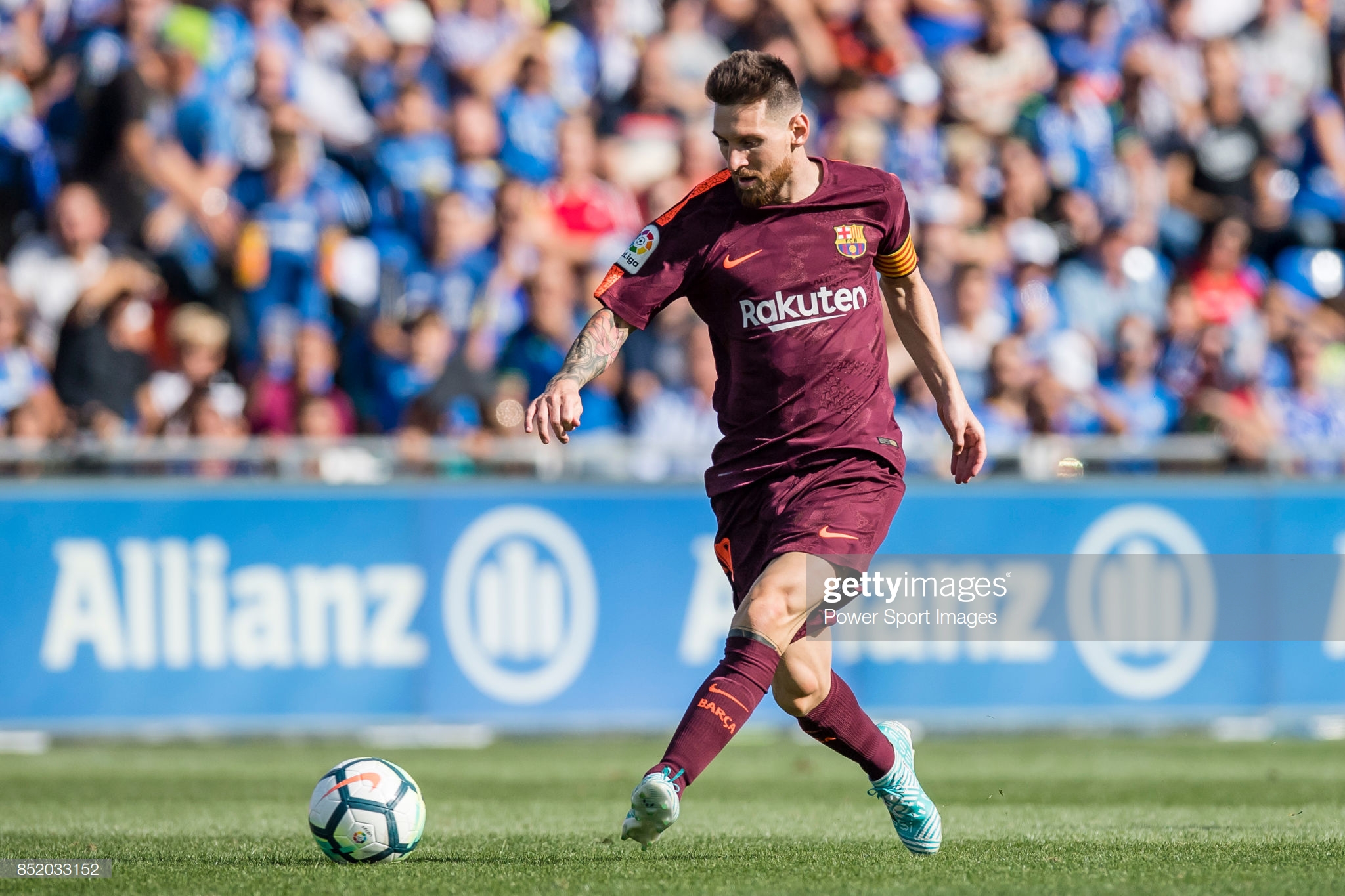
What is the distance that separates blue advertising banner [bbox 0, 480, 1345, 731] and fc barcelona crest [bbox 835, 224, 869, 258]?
19.0ft

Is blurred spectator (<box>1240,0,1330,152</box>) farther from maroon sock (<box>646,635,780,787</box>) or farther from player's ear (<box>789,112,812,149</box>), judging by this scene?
maroon sock (<box>646,635,780,787</box>)

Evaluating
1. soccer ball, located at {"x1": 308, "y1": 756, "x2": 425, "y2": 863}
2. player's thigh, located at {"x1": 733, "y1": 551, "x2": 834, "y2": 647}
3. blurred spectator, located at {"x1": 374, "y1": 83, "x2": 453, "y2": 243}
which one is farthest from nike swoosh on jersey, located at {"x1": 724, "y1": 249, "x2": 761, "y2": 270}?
blurred spectator, located at {"x1": 374, "y1": 83, "x2": 453, "y2": 243}

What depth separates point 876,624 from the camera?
12.2 metres

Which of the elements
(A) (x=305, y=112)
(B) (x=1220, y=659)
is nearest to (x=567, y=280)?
(A) (x=305, y=112)

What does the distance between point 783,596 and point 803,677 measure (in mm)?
346

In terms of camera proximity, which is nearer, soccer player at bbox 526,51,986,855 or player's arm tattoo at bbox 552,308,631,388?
player's arm tattoo at bbox 552,308,631,388

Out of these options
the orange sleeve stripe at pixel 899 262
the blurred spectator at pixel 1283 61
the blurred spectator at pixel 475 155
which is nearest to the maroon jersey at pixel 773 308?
the orange sleeve stripe at pixel 899 262

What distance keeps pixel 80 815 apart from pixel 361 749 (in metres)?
3.74

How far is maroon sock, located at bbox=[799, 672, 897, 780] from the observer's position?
5.96m

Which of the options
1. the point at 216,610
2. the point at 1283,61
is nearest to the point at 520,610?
the point at 216,610

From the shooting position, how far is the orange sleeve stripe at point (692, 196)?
19.8 feet

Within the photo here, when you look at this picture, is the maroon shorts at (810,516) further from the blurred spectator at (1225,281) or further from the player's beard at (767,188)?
the blurred spectator at (1225,281)

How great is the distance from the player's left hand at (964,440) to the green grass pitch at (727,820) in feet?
4.42

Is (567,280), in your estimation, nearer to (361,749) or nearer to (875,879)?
(361,749)
